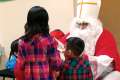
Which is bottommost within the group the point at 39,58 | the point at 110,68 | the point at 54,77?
the point at 110,68

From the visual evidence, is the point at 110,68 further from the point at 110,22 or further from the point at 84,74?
the point at 110,22

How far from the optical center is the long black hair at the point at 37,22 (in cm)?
223

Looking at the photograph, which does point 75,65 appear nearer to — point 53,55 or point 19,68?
point 53,55

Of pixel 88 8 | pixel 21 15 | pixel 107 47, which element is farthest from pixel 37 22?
pixel 21 15

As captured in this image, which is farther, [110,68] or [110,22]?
[110,22]

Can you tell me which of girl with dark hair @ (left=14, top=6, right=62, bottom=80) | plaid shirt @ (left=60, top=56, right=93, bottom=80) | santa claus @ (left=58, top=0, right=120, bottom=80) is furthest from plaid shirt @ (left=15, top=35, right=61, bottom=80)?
santa claus @ (left=58, top=0, right=120, bottom=80)

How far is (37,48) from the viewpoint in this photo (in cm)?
226

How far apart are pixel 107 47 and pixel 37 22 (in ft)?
4.21

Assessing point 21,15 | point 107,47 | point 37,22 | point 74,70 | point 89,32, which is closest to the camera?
point 37,22

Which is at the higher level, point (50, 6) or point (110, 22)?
point (50, 6)

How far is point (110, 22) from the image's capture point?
4484 millimetres

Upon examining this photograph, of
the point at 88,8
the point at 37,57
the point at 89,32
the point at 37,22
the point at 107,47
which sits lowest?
the point at 107,47

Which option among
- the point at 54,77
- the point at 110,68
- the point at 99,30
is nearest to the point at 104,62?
the point at 110,68

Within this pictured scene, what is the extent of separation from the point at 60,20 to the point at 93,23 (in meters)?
0.70
